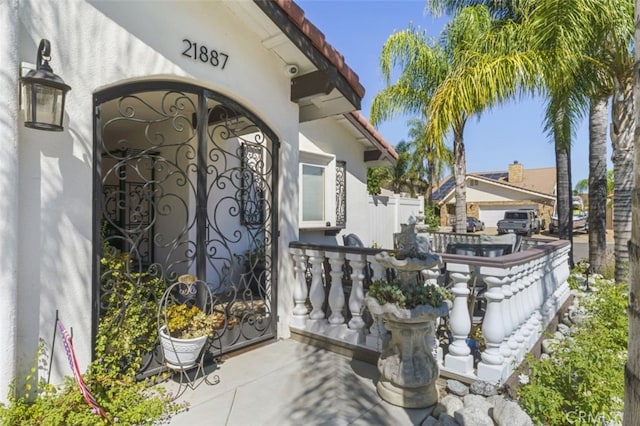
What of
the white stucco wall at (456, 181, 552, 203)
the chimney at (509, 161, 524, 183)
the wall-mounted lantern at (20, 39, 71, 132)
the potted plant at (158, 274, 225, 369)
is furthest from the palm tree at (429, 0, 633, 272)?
the chimney at (509, 161, 524, 183)

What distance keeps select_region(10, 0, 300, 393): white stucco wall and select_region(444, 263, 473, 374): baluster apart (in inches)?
132

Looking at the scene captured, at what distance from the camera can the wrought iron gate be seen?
331 centimetres

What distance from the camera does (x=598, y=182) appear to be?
8781mm

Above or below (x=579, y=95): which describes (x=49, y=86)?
below

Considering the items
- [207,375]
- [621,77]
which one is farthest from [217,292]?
[621,77]

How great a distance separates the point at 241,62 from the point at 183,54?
2.43ft

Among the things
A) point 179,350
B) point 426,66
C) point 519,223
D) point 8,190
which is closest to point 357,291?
point 179,350

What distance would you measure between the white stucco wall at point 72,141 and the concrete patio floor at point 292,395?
117 cm

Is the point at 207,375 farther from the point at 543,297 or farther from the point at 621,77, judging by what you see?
the point at 621,77

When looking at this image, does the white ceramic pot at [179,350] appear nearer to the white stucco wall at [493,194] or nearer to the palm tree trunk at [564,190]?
the palm tree trunk at [564,190]

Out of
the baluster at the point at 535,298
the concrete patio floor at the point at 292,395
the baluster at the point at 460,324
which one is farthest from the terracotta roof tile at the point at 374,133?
the concrete patio floor at the point at 292,395

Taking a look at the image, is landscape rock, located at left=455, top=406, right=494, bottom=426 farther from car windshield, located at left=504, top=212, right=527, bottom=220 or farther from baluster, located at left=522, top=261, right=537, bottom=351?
car windshield, located at left=504, top=212, right=527, bottom=220

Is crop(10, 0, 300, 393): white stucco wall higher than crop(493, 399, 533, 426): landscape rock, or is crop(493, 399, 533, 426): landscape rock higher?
crop(10, 0, 300, 393): white stucco wall

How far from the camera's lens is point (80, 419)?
7.87ft
